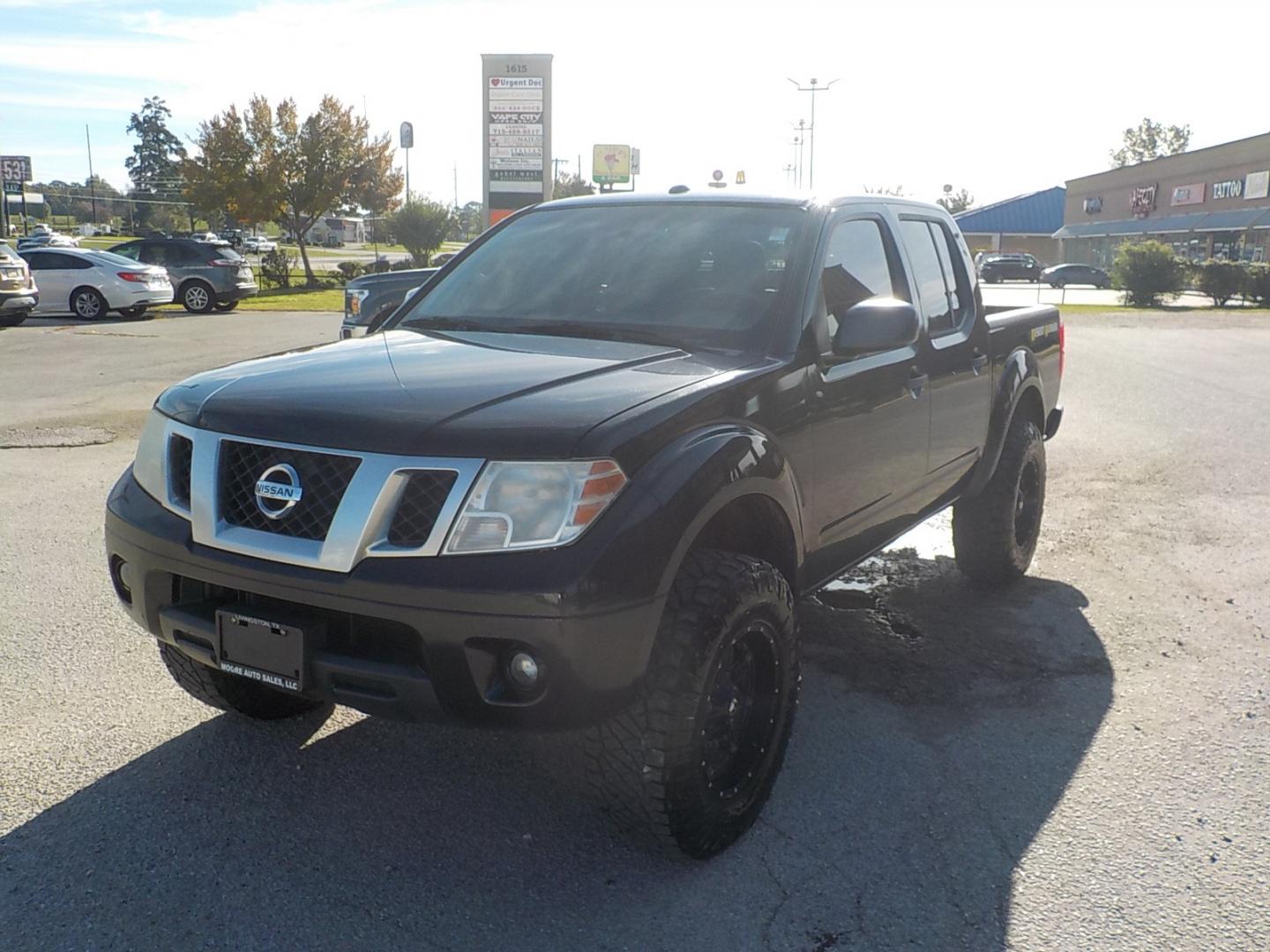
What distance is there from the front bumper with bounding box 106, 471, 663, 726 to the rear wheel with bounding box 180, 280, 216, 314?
968 inches

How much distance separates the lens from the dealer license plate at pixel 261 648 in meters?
2.71

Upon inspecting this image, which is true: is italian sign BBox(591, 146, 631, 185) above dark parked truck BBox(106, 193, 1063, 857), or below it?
above

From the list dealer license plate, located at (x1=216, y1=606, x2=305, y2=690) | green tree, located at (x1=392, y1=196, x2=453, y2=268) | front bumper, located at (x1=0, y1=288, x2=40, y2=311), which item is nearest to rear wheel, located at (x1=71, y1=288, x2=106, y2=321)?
front bumper, located at (x1=0, y1=288, x2=40, y2=311)

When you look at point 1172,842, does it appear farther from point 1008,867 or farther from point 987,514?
point 987,514

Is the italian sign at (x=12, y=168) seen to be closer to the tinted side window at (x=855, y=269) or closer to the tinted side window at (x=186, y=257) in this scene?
the tinted side window at (x=186, y=257)

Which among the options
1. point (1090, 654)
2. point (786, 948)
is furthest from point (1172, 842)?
point (1090, 654)

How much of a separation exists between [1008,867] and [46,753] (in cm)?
294

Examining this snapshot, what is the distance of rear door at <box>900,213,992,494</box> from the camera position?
455 centimetres

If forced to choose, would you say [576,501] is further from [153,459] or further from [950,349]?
[950,349]

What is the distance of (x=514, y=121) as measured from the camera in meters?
30.7

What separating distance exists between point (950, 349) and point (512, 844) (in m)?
2.74

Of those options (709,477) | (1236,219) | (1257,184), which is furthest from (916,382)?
(1257,184)

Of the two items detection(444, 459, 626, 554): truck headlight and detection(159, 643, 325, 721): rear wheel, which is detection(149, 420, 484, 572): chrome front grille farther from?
detection(159, 643, 325, 721): rear wheel

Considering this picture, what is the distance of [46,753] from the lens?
3559 mm
